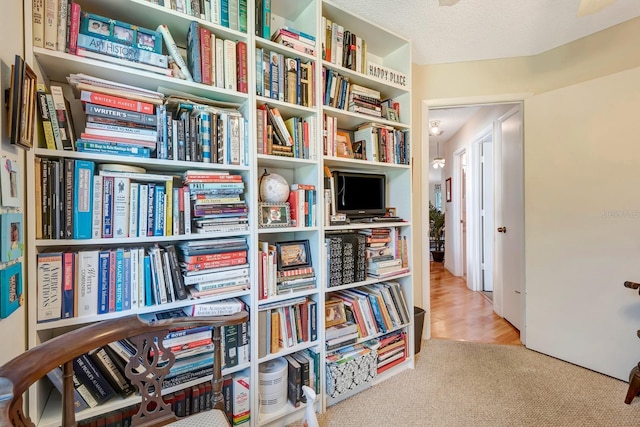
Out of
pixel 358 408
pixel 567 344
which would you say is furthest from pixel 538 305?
pixel 358 408

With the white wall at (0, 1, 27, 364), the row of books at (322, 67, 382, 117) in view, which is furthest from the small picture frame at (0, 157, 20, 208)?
the row of books at (322, 67, 382, 117)

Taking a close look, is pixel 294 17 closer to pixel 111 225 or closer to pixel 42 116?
pixel 42 116

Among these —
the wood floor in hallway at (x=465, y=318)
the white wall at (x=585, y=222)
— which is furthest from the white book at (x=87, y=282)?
the white wall at (x=585, y=222)

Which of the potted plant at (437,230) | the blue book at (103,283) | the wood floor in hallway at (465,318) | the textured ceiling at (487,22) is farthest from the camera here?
the potted plant at (437,230)

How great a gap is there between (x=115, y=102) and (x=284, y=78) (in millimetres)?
811

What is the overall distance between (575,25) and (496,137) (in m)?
1.24

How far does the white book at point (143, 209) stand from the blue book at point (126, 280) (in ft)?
0.33

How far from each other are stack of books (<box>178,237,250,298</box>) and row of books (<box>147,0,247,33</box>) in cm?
105

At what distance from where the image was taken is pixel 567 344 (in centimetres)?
220

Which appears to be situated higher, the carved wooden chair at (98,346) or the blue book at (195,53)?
the blue book at (195,53)

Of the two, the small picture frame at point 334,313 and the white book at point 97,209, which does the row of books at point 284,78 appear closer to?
the white book at point 97,209

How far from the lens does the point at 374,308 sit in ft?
6.45

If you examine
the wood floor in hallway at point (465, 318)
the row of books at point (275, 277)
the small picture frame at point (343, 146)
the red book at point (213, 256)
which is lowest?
the wood floor in hallway at point (465, 318)

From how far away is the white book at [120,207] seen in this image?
116 cm
